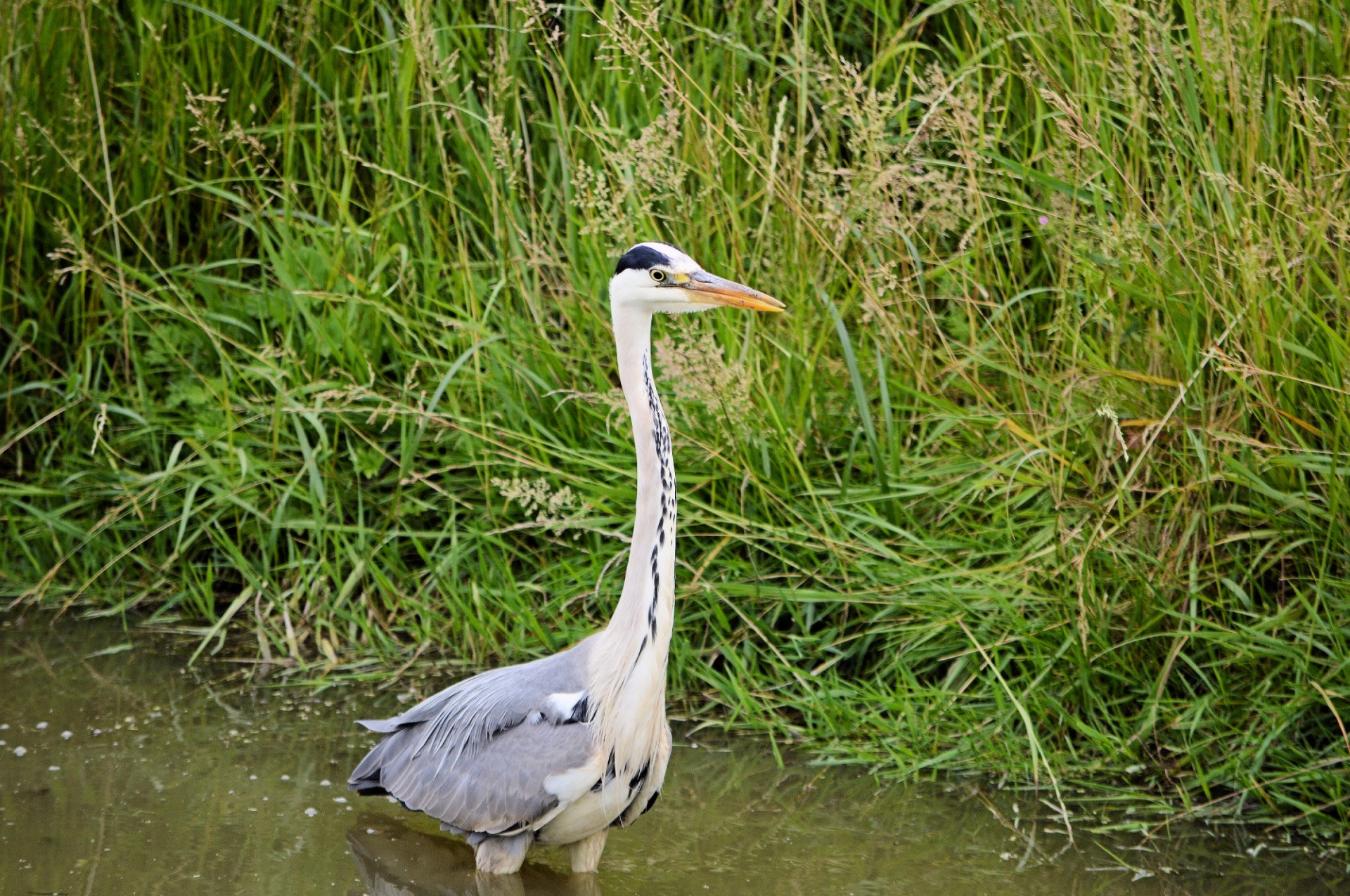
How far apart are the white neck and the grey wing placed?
11 centimetres

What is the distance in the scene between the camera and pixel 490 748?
3719 mm

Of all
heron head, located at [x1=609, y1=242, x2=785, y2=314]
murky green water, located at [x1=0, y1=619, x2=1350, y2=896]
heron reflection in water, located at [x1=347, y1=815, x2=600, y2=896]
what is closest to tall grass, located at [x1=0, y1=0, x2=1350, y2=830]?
murky green water, located at [x1=0, y1=619, x2=1350, y2=896]

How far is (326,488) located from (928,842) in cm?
253

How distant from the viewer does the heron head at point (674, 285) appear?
11.7 feet

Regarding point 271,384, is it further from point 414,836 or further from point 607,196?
point 414,836

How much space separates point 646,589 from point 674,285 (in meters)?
0.79

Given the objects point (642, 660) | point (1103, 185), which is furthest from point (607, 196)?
point (642, 660)

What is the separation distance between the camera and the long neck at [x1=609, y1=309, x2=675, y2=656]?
3.58 m

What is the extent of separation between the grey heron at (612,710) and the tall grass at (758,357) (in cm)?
74

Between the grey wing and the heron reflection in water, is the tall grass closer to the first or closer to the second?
the grey wing

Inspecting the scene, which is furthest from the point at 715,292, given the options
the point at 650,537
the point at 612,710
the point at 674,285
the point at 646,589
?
the point at 612,710

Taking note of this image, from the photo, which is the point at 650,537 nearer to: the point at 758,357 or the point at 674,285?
the point at 674,285

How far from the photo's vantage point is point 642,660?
11.8 ft

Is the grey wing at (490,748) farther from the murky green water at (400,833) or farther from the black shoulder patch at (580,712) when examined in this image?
the murky green water at (400,833)
